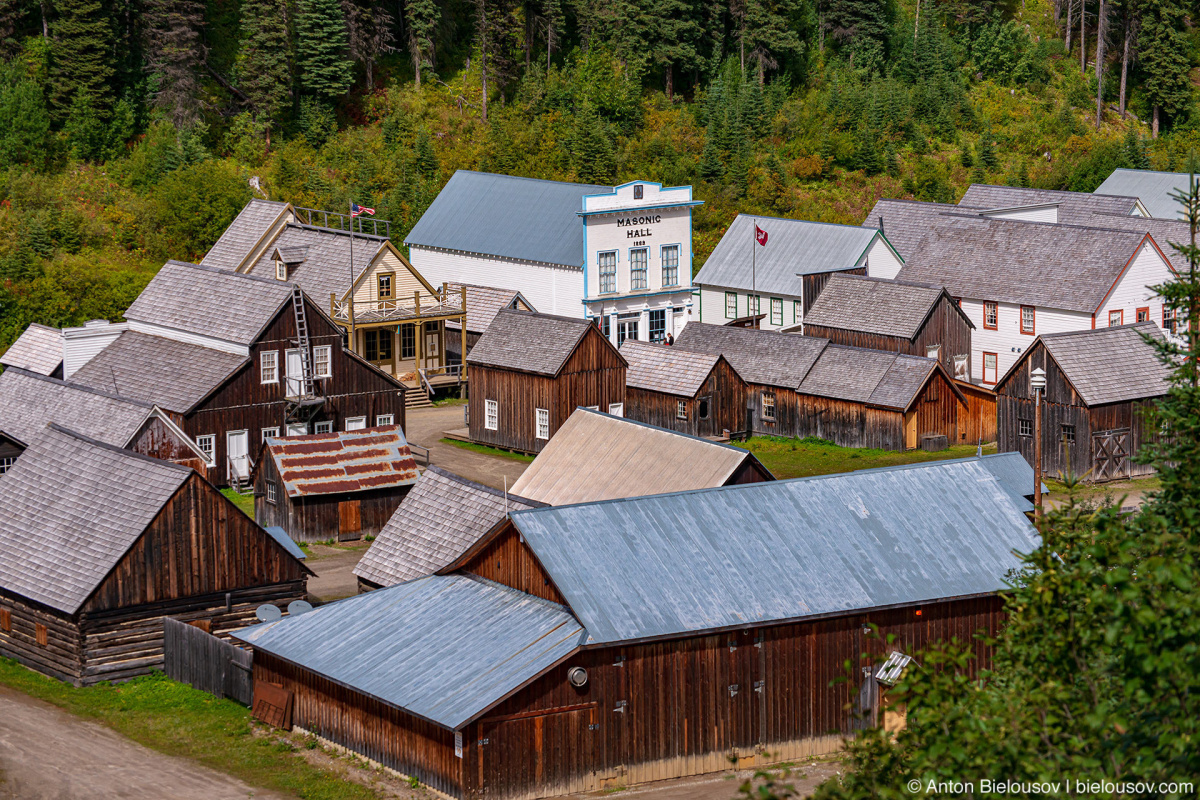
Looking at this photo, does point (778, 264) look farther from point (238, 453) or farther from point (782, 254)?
point (238, 453)

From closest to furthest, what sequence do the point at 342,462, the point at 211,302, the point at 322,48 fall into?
1. the point at 342,462
2. the point at 211,302
3. the point at 322,48

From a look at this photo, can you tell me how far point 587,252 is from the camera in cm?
6875

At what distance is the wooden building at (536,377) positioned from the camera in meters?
58.2

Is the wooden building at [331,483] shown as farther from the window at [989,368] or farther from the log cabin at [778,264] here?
the window at [989,368]

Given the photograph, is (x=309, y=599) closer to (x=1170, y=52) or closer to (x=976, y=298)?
(x=976, y=298)

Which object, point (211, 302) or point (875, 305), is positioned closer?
point (211, 302)

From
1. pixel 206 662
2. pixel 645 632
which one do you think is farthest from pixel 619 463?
pixel 645 632

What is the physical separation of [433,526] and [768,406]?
2491 cm

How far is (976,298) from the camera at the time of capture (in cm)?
6838

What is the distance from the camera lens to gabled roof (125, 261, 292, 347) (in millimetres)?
54938

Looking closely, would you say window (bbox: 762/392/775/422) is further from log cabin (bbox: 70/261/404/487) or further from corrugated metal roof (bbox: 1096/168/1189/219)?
corrugated metal roof (bbox: 1096/168/1189/219)

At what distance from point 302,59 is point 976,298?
39363 mm

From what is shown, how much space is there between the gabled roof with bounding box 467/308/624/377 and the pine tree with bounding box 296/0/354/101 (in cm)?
3181

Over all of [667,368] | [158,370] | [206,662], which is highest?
[158,370]
